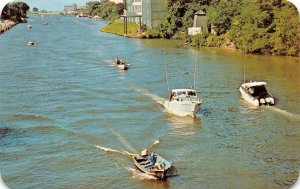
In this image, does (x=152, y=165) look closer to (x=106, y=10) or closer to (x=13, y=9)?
(x=13, y=9)

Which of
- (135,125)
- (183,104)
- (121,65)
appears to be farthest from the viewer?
(121,65)

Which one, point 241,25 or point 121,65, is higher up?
point 241,25

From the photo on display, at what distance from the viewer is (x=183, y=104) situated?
998 cm

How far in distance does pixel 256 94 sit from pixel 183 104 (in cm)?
209

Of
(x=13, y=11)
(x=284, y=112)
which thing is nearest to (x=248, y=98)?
(x=284, y=112)

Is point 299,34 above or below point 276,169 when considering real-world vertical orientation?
above

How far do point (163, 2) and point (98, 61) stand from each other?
11.1 metres

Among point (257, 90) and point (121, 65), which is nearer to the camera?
point (257, 90)

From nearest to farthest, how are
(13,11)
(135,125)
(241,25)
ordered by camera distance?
(135,125) → (13,11) → (241,25)

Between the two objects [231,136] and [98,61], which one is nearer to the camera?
[231,136]

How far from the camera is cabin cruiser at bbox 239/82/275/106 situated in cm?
1070

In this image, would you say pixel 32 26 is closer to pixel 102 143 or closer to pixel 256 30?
pixel 256 30

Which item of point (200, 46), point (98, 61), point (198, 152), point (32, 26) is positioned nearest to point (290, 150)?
point (198, 152)

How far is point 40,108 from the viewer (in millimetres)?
10164
